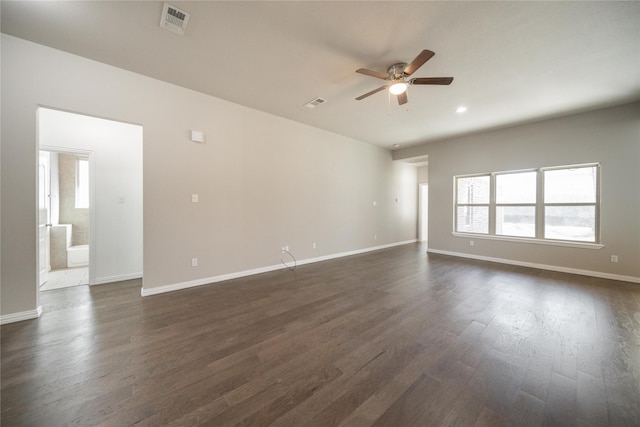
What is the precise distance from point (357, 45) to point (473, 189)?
493 cm

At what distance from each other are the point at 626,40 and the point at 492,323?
130 inches

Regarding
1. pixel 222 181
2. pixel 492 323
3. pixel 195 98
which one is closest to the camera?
pixel 492 323

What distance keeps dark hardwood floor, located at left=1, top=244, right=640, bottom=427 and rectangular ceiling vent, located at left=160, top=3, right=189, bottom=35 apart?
3.08 m

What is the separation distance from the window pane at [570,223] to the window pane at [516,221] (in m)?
0.21

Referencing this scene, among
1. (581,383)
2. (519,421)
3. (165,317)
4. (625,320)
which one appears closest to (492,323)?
(581,383)

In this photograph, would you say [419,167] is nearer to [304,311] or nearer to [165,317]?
[304,311]

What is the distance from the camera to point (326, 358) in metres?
1.82

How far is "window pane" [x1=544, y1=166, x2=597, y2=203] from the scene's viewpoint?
4098mm

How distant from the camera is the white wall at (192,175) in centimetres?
238

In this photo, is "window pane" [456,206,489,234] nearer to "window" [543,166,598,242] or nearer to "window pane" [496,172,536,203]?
"window pane" [496,172,536,203]

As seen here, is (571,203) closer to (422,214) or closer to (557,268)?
(557,268)

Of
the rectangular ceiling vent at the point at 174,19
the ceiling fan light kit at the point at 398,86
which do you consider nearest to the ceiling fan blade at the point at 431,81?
the ceiling fan light kit at the point at 398,86

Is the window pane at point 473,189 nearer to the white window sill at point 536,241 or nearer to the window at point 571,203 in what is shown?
the white window sill at point 536,241

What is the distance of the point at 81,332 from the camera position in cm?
219
